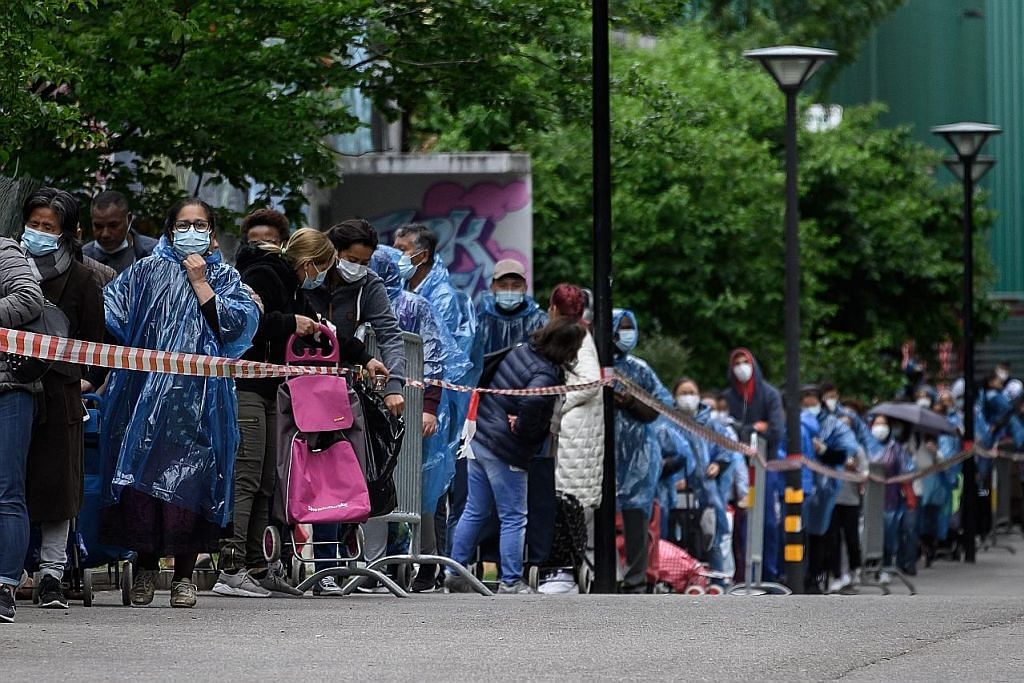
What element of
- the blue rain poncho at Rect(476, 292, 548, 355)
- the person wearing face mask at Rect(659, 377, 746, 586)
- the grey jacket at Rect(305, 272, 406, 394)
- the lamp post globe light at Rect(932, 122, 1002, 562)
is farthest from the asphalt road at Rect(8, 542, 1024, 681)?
the lamp post globe light at Rect(932, 122, 1002, 562)

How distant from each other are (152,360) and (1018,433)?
75.6 feet

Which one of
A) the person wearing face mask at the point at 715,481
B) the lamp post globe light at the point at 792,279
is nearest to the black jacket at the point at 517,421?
the person wearing face mask at the point at 715,481

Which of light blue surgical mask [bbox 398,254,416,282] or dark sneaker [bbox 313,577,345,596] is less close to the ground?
light blue surgical mask [bbox 398,254,416,282]

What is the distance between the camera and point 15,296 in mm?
8773

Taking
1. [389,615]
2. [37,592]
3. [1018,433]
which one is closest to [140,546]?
[37,592]

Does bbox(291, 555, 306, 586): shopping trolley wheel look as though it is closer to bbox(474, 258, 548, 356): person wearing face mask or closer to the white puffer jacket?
the white puffer jacket

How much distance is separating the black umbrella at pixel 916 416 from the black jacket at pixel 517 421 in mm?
11147

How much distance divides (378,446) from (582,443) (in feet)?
8.29

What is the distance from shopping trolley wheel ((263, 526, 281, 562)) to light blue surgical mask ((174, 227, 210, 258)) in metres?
1.42

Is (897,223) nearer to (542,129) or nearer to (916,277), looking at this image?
(916,277)

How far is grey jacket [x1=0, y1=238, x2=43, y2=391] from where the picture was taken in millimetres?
8734

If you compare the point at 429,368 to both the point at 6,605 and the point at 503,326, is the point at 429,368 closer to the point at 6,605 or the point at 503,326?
the point at 503,326

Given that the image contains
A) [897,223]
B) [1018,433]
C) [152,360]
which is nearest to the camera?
[152,360]

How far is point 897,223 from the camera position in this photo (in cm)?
3584
